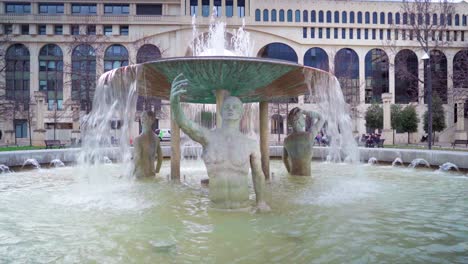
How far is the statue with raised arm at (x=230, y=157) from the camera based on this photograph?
5.13m

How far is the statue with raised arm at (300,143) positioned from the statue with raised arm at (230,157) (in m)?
4.02

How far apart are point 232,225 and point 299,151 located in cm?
493

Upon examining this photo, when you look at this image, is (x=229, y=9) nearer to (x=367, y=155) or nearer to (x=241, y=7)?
(x=241, y=7)

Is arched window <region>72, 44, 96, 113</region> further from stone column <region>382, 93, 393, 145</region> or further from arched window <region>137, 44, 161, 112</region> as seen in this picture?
stone column <region>382, 93, 393, 145</region>

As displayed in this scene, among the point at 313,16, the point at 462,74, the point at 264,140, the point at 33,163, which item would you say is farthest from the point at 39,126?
the point at 313,16

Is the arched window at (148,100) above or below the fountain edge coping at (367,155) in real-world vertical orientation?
above

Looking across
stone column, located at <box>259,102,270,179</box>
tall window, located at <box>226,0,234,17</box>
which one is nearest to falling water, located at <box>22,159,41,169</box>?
stone column, located at <box>259,102,270,179</box>

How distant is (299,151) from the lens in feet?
30.1

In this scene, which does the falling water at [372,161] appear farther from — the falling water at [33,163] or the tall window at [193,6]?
the tall window at [193,6]

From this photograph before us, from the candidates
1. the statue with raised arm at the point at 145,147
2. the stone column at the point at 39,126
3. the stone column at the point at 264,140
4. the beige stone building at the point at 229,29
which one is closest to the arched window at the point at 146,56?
the beige stone building at the point at 229,29

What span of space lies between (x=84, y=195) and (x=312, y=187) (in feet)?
15.4

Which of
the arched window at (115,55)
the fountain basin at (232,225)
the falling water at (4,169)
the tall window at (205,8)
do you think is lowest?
the fountain basin at (232,225)

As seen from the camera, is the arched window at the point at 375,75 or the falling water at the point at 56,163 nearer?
the falling water at the point at 56,163

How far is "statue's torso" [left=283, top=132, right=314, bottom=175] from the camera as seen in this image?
29.5 feet
